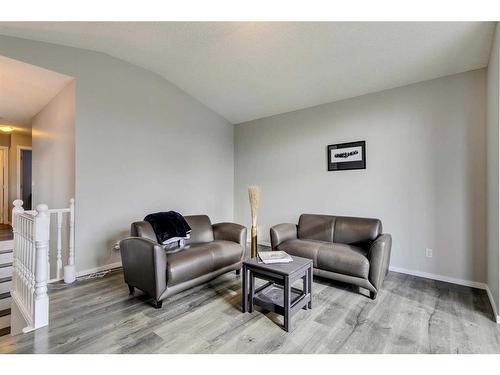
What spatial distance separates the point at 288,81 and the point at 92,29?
238cm

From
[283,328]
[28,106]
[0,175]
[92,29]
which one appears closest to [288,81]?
[92,29]

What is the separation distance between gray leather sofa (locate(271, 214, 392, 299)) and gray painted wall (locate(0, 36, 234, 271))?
74.8 inches

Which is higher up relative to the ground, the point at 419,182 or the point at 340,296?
the point at 419,182

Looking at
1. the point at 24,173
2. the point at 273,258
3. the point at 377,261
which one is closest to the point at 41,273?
the point at 273,258

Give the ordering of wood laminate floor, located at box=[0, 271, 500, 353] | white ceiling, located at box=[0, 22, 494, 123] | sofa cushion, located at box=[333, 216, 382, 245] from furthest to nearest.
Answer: sofa cushion, located at box=[333, 216, 382, 245] < white ceiling, located at box=[0, 22, 494, 123] < wood laminate floor, located at box=[0, 271, 500, 353]

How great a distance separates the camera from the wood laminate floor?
171cm

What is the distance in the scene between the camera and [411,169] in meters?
3.11

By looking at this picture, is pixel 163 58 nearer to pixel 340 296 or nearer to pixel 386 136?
pixel 386 136

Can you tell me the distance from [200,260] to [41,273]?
1301mm

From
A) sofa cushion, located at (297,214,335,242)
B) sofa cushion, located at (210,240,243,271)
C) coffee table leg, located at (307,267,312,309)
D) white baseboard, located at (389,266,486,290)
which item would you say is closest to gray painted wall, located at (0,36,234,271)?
sofa cushion, located at (210,240,243,271)

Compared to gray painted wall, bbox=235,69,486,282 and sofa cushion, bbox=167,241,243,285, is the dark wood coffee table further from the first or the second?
gray painted wall, bbox=235,69,486,282

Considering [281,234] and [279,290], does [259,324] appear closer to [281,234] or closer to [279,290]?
[279,290]

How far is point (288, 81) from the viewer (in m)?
3.44
